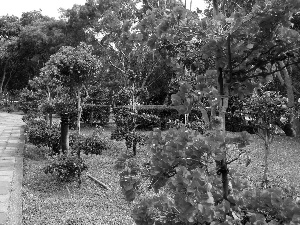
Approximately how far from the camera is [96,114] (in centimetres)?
1291

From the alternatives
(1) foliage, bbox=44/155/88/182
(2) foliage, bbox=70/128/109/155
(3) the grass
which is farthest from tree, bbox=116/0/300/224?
(2) foliage, bbox=70/128/109/155

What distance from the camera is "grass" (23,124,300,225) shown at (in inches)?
147

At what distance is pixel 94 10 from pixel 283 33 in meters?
12.2

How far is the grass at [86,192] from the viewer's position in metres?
3.72

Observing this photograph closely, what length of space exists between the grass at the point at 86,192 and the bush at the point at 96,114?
4.71m

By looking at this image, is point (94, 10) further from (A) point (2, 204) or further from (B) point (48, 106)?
(A) point (2, 204)

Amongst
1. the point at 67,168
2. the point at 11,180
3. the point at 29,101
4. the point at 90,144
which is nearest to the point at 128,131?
the point at 90,144

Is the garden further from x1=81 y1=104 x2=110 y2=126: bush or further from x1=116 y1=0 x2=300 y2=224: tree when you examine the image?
x1=81 y1=104 x2=110 y2=126: bush

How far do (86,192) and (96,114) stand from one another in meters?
8.10

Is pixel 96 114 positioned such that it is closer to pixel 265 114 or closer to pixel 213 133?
pixel 265 114

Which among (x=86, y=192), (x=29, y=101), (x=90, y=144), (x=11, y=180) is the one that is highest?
(x=29, y=101)

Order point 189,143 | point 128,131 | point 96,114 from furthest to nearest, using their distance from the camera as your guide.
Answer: point 96,114
point 128,131
point 189,143

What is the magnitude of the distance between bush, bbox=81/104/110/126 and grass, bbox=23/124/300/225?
4715 millimetres

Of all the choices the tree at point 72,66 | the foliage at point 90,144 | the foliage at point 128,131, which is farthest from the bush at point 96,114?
the foliage at point 90,144
